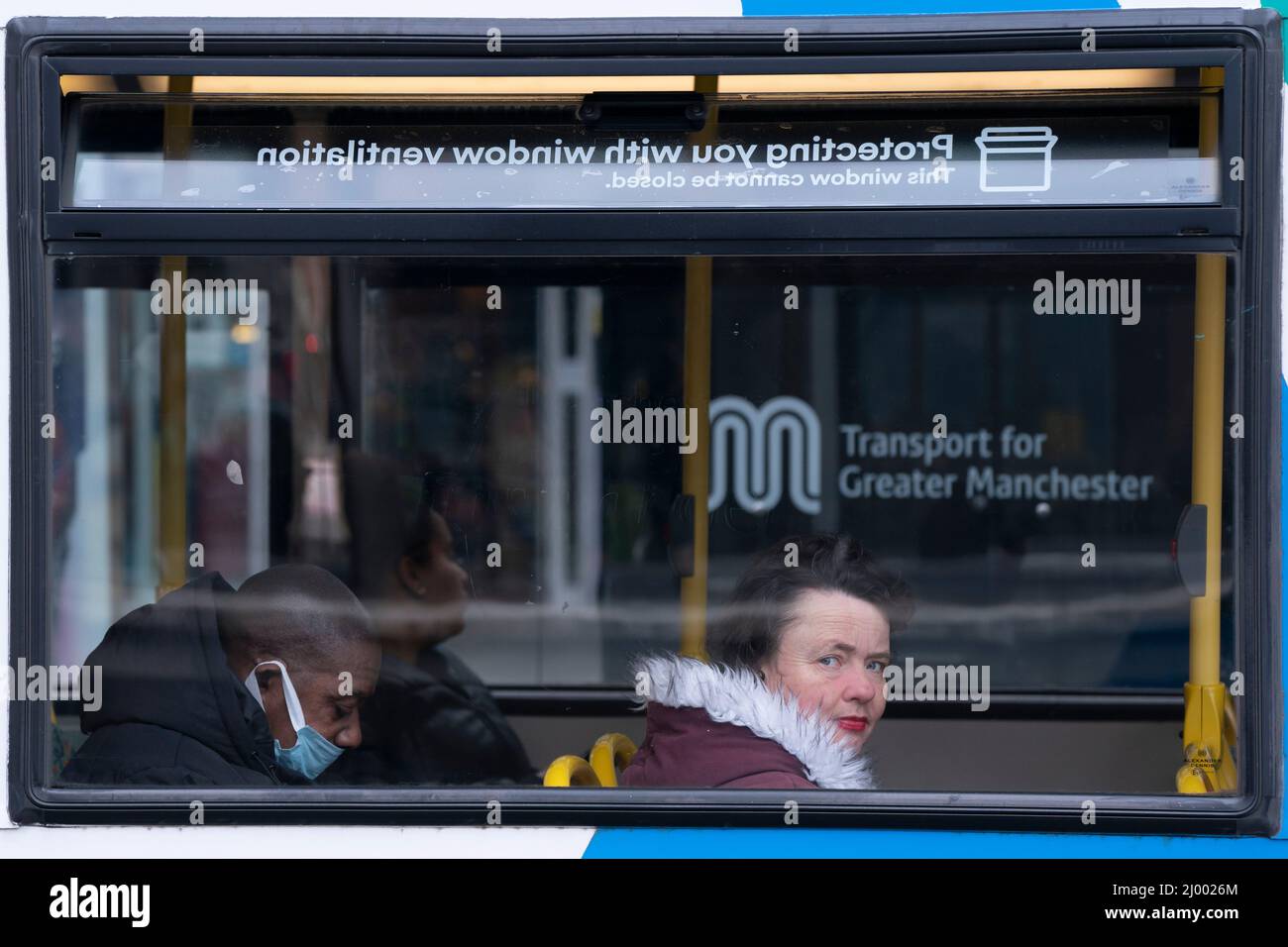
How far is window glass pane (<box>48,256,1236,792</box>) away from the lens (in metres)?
2.30

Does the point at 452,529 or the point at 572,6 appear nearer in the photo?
the point at 572,6

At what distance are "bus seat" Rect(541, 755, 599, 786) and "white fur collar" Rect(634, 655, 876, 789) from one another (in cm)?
16

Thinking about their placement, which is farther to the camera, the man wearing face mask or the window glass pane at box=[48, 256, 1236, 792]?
the window glass pane at box=[48, 256, 1236, 792]

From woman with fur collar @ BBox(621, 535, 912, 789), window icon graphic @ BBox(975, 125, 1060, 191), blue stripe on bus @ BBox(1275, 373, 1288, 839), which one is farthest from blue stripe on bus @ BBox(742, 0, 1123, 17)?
woman with fur collar @ BBox(621, 535, 912, 789)

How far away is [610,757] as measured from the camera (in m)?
2.63

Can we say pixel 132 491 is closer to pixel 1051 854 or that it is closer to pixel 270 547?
pixel 270 547

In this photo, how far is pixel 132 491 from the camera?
383 centimetres

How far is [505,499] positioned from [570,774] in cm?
85

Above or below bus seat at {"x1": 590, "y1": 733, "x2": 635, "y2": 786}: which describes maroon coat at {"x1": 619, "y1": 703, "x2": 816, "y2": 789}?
above

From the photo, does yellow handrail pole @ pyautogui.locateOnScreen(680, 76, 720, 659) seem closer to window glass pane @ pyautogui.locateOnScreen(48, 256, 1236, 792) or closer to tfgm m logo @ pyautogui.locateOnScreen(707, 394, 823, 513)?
window glass pane @ pyautogui.locateOnScreen(48, 256, 1236, 792)

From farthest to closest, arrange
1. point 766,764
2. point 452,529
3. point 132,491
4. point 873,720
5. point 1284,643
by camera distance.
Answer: point 132,491 < point 452,529 < point 873,720 < point 766,764 < point 1284,643
